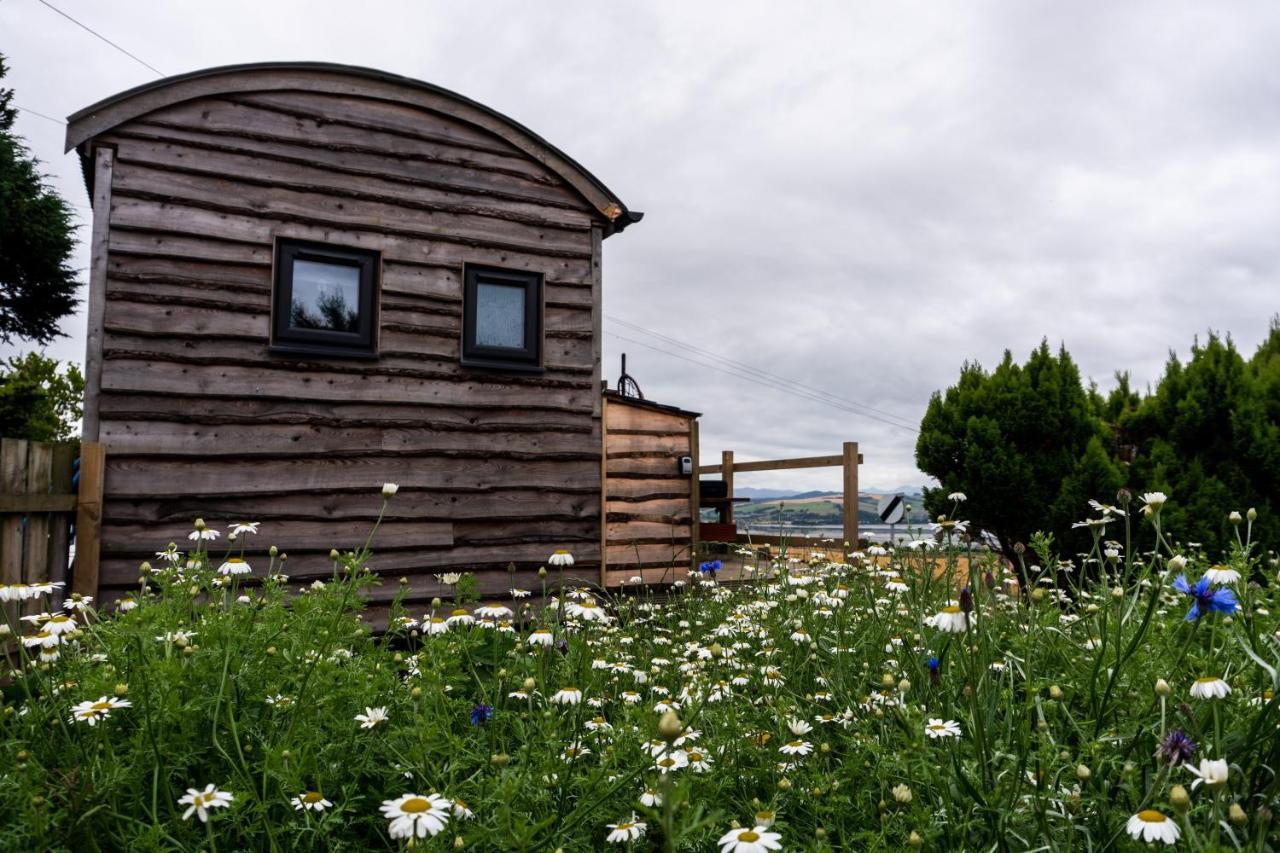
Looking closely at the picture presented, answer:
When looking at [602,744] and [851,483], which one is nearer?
[602,744]

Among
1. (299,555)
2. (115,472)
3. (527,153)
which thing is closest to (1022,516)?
(527,153)

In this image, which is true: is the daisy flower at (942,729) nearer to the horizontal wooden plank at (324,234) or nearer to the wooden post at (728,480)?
the horizontal wooden plank at (324,234)

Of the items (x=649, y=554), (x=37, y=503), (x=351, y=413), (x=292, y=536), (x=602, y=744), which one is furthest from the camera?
(x=649, y=554)

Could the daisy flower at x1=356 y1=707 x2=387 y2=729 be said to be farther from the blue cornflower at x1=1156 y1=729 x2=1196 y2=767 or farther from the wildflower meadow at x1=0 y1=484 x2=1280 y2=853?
the blue cornflower at x1=1156 y1=729 x2=1196 y2=767

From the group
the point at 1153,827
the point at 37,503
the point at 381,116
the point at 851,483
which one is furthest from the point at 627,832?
the point at 851,483

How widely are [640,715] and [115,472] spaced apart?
4.75 m

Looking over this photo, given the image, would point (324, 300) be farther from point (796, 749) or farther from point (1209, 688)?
point (1209, 688)

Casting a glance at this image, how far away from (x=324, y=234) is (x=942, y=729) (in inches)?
218

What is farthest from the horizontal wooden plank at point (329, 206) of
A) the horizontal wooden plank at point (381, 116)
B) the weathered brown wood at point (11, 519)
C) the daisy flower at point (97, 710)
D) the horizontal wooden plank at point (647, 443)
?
the daisy flower at point (97, 710)

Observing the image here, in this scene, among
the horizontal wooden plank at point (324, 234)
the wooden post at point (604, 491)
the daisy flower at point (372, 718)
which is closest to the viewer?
the daisy flower at point (372, 718)

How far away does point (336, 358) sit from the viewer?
5.87 metres

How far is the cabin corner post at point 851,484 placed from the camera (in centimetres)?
837

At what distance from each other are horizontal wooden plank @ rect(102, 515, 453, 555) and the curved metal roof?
258 centimetres

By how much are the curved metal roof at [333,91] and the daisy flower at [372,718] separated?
16.6 ft
